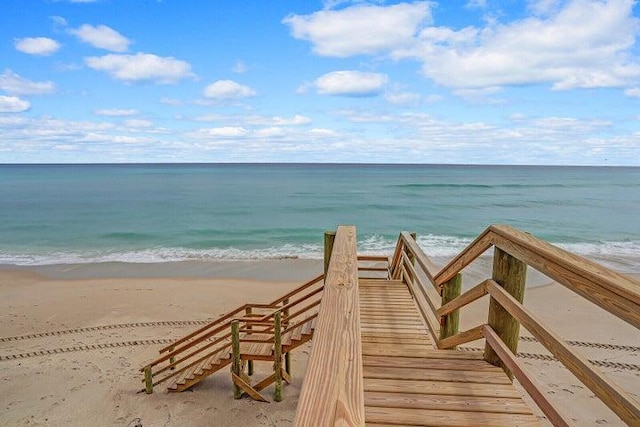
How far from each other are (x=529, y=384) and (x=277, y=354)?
17.2 feet

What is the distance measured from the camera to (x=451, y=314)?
376 centimetres

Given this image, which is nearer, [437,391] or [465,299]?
[437,391]

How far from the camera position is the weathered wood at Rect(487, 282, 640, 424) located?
138 centimetres

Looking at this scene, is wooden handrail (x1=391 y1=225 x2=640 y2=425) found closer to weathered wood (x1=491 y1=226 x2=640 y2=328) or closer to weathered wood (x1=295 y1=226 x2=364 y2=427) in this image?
weathered wood (x1=491 y1=226 x2=640 y2=328)

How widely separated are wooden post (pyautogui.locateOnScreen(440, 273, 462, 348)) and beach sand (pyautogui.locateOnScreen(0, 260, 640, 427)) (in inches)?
160

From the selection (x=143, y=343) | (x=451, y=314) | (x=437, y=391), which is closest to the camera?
(x=437, y=391)

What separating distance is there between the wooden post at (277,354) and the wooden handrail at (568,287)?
3.67 meters

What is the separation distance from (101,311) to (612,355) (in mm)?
13502

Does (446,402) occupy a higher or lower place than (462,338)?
lower

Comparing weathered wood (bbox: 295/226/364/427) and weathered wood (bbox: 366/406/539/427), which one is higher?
weathered wood (bbox: 295/226/364/427)

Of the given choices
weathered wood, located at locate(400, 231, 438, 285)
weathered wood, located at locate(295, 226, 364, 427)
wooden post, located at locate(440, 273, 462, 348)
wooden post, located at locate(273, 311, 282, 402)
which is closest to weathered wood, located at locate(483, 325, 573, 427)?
wooden post, located at locate(440, 273, 462, 348)

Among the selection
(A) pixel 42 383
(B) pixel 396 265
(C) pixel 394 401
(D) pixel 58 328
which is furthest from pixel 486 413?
(D) pixel 58 328

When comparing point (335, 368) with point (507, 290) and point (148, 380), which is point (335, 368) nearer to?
point (507, 290)

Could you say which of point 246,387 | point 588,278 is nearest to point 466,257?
point 588,278
